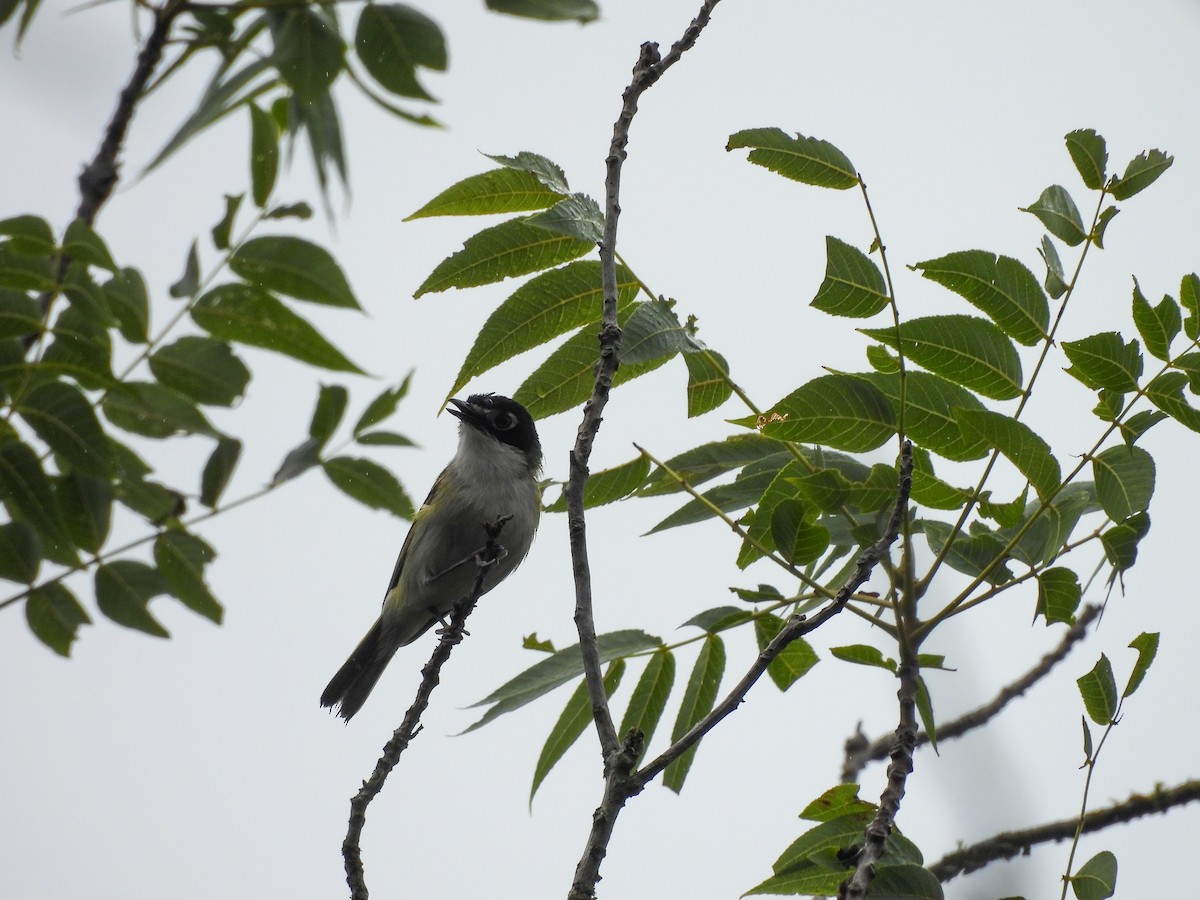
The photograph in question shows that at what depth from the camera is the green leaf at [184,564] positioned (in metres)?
3.66

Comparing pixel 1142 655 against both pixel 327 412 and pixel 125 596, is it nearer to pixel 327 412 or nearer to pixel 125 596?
pixel 327 412

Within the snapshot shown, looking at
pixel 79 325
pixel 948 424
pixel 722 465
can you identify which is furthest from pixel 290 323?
pixel 948 424

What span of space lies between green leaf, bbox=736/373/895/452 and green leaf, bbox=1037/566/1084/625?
1.92ft

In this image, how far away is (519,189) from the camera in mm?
3641

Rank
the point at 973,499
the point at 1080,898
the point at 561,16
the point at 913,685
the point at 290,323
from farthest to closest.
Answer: the point at 290,323, the point at 973,499, the point at 913,685, the point at 1080,898, the point at 561,16

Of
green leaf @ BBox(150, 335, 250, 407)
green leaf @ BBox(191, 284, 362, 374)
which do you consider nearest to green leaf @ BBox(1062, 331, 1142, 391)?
green leaf @ BBox(191, 284, 362, 374)

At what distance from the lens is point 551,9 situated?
2.53 m

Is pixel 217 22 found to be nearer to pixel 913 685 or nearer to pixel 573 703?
pixel 573 703

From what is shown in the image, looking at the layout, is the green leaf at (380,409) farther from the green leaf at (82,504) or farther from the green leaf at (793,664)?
the green leaf at (793,664)

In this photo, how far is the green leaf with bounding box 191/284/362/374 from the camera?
347 cm

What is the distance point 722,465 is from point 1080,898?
1616 millimetres

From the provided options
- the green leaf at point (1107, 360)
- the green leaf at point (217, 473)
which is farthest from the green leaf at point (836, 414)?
the green leaf at point (217, 473)

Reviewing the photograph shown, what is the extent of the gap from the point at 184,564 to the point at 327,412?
0.65m

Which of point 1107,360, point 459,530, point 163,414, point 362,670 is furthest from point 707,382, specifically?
point 362,670
